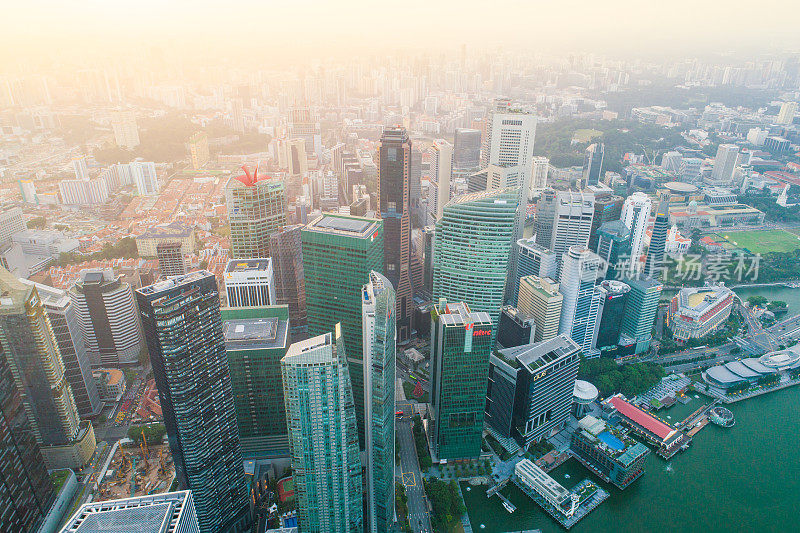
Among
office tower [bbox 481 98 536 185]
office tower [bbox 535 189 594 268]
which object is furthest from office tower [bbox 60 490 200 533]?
office tower [bbox 481 98 536 185]

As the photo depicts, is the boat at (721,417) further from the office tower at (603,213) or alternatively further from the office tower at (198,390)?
the office tower at (198,390)

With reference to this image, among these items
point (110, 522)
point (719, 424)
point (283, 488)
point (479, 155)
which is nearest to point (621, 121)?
point (479, 155)

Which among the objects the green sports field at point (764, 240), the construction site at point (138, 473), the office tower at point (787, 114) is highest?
the office tower at point (787, 114)

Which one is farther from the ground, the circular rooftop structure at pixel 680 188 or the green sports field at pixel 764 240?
the circular rooftop structure at pixel 680 188

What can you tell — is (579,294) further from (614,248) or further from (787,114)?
(787,114)

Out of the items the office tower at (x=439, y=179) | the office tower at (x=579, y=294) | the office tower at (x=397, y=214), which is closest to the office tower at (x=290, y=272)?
the office tower at (x=397, y=214)
